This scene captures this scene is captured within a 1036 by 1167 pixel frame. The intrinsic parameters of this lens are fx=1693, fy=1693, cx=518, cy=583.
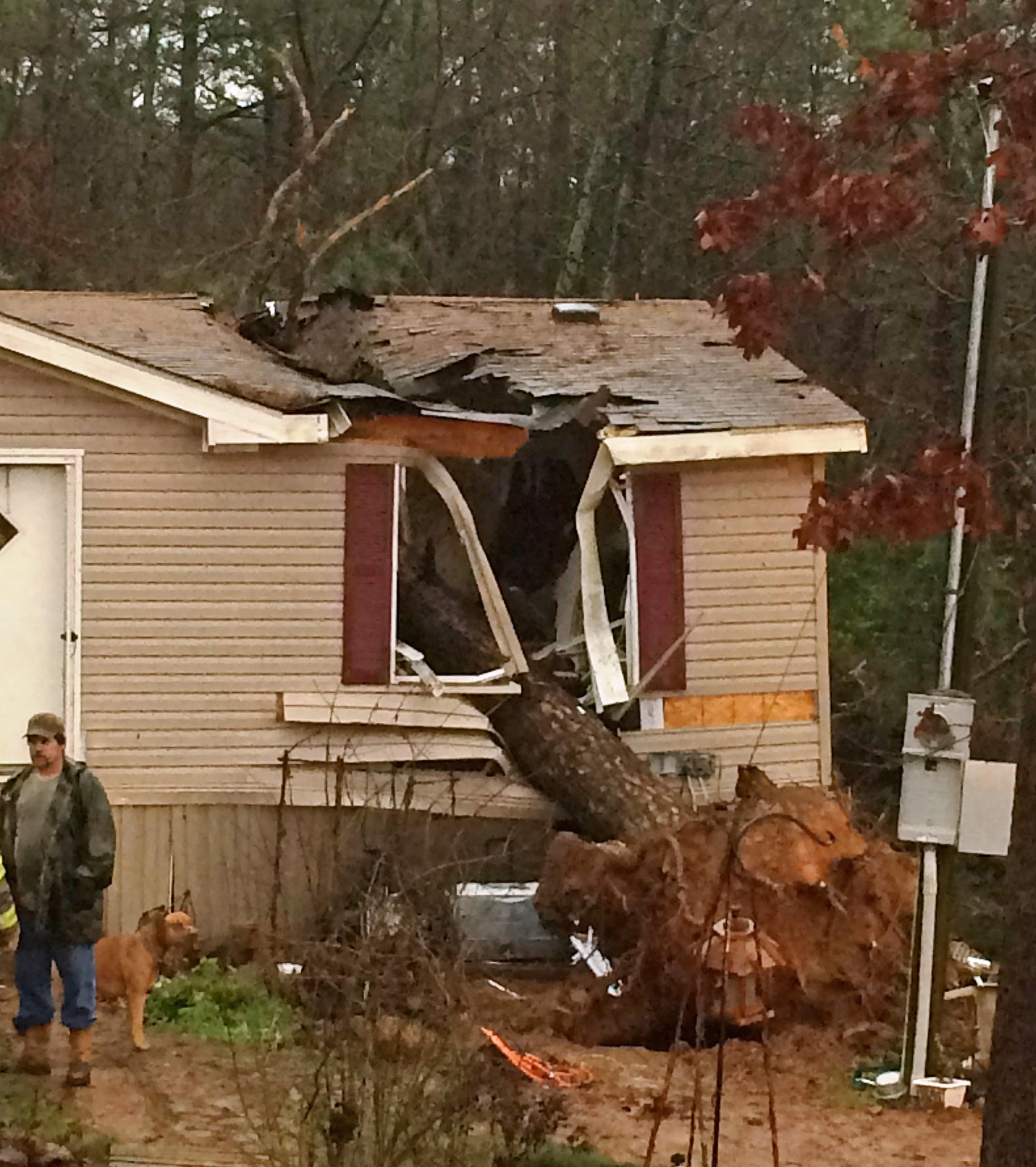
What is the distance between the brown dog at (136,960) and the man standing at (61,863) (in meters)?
0.79

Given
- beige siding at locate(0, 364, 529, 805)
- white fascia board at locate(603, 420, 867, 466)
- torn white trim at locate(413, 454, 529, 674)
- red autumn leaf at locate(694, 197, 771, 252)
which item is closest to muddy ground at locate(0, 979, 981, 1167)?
beige siding at locate(0, 364, 529, 805)

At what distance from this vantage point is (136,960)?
904cm

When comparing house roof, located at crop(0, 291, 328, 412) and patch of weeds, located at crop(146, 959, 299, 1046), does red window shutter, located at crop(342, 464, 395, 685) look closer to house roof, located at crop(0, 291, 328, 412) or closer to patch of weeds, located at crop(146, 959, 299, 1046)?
house roof, located at crop(0, 291, 328, 412)

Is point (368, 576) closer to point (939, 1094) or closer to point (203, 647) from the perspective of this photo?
point (203, 647)

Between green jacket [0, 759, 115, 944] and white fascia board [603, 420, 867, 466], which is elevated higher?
white fascia board [603, 420, 867, 466]

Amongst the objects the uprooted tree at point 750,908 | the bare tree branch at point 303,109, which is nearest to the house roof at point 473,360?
the uprooted tree at point 750,908

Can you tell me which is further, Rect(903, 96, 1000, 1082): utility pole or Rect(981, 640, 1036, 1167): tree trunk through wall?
Rect(903, 96, 1000, 1082): utility pole

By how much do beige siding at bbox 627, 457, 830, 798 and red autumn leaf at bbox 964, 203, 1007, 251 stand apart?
19.7ft

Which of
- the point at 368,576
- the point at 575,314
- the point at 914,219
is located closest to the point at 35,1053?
the point at 368,576

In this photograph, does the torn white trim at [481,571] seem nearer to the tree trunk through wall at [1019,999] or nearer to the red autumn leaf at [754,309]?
the red autumn leaf at [754,309]

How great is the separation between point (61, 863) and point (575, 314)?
7547 mm

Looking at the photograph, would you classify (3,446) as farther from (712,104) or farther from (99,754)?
(712,104)

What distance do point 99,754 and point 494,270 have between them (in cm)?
1448

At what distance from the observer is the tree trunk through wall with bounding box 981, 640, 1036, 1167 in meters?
5.90
